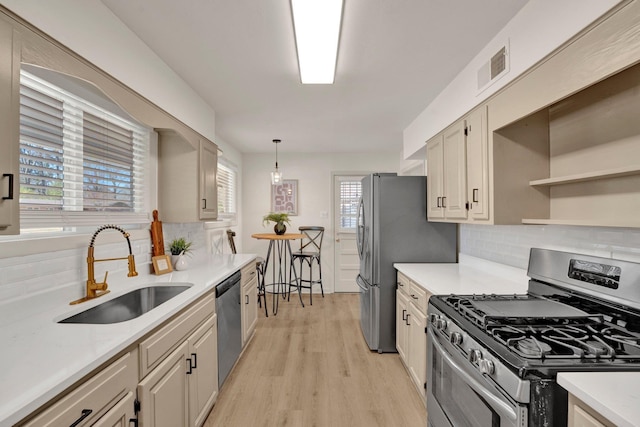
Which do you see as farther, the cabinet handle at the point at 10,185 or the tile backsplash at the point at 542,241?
the tile backsplash at the point at 542,241

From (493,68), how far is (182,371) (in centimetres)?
255

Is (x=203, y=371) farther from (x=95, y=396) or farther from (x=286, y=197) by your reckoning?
(x=286, y=197)

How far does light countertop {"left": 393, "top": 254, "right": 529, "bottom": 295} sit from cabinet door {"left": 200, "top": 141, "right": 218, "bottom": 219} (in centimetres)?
185

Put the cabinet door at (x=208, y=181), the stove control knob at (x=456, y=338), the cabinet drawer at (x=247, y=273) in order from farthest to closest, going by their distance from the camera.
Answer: the cabinet drawer at (x=247, y=273) → the cabinet door at (x=208, y=181) → the stove control knob at (x=456, y=338)

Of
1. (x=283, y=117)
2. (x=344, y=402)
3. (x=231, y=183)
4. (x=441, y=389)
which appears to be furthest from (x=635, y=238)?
(x=231, y=183)

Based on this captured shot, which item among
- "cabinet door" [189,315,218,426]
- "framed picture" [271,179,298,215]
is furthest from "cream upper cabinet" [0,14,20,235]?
"framed picture" [271,179,298,215]

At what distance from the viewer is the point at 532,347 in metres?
1.11

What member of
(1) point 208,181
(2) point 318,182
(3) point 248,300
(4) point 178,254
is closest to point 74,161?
(4) point 178,254

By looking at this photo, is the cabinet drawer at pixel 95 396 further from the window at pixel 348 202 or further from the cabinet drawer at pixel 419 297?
the window at pixel 348 202

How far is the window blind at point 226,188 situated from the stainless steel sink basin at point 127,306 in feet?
8.00

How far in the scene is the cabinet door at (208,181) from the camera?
9.18 feet

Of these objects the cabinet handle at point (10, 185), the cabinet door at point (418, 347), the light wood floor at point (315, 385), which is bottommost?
the light wood floor at point (315, 385)

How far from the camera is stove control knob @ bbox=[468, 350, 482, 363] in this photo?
1226 mm

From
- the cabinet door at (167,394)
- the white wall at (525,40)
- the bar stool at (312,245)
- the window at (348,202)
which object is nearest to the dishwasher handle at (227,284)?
the cabinet door at (167,394)
